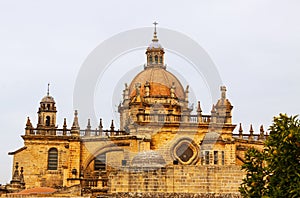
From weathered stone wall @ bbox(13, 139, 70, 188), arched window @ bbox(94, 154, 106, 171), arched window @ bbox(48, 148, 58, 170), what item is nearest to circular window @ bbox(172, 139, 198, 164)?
arched window @ bbox(94, 154, 106, 171)

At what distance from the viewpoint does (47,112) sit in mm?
45781

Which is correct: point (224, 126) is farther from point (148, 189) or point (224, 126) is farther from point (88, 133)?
point (148, 189)

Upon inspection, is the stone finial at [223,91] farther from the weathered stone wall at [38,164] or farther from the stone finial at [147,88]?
the weathered stone wall at [38,164]

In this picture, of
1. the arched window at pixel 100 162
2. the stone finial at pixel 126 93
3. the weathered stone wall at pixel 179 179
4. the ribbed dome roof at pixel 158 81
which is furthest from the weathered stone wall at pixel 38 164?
the weathered stone wall at pixel 179 179

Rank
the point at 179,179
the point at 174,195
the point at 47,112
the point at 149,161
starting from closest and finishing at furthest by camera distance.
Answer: the point at 174,195 < the point at 179,179 < the point at 149,161 < the point at 47,112

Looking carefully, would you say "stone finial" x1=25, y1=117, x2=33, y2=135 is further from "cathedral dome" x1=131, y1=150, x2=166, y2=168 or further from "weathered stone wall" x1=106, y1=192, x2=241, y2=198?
"weathered stone wall" x1=106, y1=192, x2=241, y2=198

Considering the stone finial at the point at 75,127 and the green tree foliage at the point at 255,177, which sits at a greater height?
the stone finial at the point at 75,127

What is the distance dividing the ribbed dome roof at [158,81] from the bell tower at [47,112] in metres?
7.86

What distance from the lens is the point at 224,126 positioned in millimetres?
40938

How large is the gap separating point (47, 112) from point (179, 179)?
21832mm

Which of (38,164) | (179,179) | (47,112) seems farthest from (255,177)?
(47,112)

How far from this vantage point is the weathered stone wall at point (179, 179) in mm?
26562

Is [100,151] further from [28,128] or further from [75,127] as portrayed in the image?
[28,128]

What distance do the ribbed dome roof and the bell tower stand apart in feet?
25.8
